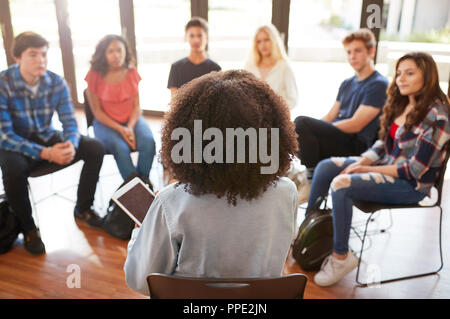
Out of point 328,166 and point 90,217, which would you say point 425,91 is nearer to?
point 328,166

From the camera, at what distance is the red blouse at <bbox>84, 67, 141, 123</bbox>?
9.34 feet

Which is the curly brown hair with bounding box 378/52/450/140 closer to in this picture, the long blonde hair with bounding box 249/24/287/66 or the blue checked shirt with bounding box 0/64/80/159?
the long blonde hair with bounding box 249/24/287/66

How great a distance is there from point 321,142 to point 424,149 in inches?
29.4

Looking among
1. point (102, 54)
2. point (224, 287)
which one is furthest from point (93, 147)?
point (224, 287)

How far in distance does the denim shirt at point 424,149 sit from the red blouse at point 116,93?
181cm

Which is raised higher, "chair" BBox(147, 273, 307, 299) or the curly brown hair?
the curly brown hair

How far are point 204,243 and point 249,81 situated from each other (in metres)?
0.41

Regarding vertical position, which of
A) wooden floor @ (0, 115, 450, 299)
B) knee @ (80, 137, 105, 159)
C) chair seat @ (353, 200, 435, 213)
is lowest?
wooden floor @ (0, 115, 450, 299)

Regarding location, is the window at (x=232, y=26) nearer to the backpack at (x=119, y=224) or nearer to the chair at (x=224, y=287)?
the backpack at (x=119, y=224)

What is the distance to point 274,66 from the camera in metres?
2.94

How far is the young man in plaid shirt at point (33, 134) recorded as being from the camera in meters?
2.33

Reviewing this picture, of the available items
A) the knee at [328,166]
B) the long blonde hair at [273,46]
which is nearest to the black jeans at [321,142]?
the knee at [328,166]

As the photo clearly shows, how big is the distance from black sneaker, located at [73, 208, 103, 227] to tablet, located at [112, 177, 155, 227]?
134 centimetres

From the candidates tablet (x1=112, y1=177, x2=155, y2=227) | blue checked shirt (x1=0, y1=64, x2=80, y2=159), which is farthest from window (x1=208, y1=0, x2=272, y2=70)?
tablet (x1=112, y1=177, x2=155, y2=227)
